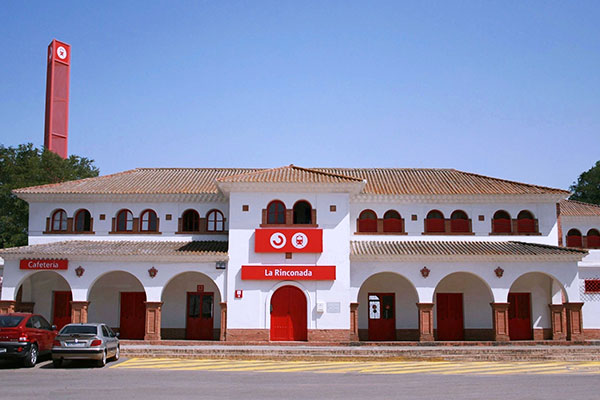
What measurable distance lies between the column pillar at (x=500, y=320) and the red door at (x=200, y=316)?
1310 centimetres

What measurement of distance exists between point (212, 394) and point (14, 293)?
54.2 feet

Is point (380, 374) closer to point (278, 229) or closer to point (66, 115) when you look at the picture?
point (278, 229)

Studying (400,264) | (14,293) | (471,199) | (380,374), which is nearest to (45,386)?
(380,374)

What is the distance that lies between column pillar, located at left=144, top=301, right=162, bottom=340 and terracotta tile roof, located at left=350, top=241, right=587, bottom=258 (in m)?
9.01

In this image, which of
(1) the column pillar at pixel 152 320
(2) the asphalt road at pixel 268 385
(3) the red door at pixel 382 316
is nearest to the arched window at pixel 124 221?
(1) the column pillar at pixel 152 320

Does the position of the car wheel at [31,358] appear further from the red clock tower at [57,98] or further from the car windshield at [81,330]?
the red clock tower at [57,98]

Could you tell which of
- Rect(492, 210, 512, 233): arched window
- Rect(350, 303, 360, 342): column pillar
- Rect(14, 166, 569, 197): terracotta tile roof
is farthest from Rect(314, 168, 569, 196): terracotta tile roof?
Rect(350, 303, 360, 342): column pillar

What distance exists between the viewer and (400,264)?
27.5m

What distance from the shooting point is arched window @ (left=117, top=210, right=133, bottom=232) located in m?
30.2

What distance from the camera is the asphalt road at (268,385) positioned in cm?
1445

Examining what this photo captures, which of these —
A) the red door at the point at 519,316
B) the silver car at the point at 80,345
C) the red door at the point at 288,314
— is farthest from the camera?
the red door at the point at 519,316

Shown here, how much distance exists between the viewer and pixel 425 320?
27.3 m

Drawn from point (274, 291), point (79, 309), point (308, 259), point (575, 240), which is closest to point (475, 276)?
point (575, 240)

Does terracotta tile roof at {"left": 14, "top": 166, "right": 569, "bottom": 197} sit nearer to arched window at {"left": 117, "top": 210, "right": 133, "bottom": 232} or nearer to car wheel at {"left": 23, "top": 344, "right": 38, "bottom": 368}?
arched window at {"left": 117, "top": 210, "right": 133, "bottom": 232}
